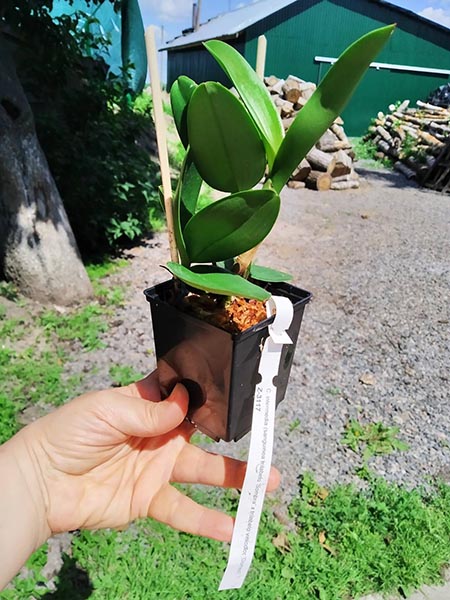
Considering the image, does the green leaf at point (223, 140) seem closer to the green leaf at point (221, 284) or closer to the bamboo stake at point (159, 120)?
the bamboo stake at point (159, 120)

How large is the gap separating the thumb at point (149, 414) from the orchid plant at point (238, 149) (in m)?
0.33

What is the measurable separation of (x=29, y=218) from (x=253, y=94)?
2.56 metres

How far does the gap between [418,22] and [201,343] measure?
1544 centimetres

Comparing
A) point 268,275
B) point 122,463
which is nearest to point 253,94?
point 268,275

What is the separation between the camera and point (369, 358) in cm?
301

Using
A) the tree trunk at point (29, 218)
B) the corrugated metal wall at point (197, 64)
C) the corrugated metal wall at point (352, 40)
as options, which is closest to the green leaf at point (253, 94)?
the tree trunk at point (29, 218)

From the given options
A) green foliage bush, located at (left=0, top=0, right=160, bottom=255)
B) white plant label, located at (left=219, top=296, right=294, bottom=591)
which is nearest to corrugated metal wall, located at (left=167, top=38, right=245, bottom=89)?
green foliage bush, located at (left=0, top=0, right=160, bottom=255)

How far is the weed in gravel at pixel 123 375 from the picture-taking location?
8.46ft

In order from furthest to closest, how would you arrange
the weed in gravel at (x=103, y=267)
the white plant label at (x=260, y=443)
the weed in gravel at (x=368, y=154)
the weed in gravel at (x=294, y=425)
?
the weed in gravel at (x=368, y=154) → the weed in gravel at (x=103, y=267) → the weed in gravel at (x=294, y=425) → the white plant label at (x=260, y=443)

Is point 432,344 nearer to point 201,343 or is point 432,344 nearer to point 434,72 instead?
point 201,343

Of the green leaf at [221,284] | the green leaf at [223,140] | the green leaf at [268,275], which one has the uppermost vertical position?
the green leaf at [223,140]

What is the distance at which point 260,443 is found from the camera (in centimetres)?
92

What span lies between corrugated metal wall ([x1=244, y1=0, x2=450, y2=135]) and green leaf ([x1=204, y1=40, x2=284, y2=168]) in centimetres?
1200

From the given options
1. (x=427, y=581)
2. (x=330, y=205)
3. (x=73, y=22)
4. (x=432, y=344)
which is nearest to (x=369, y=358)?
(x=432, y=344)
